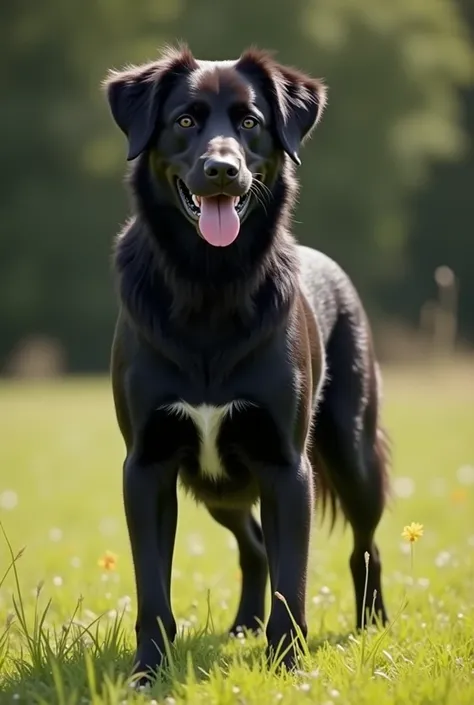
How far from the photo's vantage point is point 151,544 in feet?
12.3

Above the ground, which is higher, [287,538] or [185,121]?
[185,121]

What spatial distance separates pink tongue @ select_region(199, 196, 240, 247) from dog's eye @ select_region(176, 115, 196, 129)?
1.01 feet

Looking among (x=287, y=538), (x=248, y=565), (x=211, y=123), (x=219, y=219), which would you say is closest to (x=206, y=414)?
(x=287, y=538)

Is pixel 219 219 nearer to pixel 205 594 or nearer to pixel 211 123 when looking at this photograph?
pixel 211 123

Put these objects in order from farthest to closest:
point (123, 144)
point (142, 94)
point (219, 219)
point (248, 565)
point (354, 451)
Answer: point (123, 144)
point (248, 565)
point (354, 451)
point (142, 94)
point (219, 219)

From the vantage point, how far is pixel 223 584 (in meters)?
6.25

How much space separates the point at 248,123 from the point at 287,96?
270 millimetres

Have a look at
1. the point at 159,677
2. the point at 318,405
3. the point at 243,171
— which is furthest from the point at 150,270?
the point at 159,677

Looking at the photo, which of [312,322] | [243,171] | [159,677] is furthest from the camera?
[312,322]

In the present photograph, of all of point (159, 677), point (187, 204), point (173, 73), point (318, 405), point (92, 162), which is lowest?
point (92, 162)

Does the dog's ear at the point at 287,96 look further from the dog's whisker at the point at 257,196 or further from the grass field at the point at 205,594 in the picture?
the grass field at the point at 205,594

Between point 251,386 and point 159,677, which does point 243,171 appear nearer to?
point 251,386

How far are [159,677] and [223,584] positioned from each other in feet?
9.72

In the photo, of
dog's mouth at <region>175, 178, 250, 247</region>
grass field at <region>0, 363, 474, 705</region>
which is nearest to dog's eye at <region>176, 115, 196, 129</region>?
dog's mouth at <region>175, 178, 250, 247</region>
